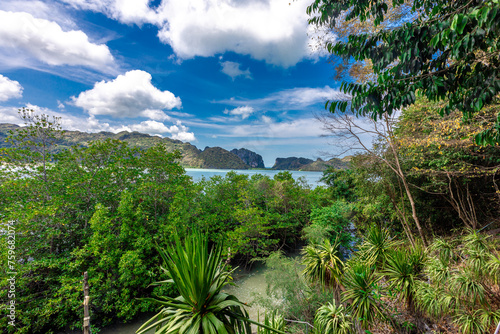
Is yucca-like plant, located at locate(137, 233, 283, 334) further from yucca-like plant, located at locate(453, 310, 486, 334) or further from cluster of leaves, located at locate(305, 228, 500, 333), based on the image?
yucca-like plant, located at locate(453, 310, 486, 334)

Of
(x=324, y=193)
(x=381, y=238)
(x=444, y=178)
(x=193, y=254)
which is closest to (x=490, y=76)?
(x=193, y=254)

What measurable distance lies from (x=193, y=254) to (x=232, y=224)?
488 inches

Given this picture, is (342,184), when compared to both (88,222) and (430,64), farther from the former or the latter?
(88,222)

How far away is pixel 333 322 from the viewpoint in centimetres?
432

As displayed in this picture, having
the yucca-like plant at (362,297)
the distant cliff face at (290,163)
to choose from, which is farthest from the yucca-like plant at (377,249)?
the distant cliff face at (290,163)

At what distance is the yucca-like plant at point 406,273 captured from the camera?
4.84m

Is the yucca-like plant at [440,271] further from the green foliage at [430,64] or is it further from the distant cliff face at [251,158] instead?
the distant cliff face at [251,158]

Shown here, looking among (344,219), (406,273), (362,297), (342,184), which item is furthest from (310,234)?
(342,184)

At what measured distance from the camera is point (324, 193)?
54.7ft

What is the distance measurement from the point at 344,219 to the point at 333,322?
7457mm

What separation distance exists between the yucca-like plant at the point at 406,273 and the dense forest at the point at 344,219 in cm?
4

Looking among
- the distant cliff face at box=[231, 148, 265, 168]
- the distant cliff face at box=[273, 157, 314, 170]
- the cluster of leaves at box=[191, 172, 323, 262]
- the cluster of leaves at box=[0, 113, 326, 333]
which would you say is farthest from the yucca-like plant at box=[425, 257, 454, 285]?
the distant cliff face at box=[231, 148, 265, 168]

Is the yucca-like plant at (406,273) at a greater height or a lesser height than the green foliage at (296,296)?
greater

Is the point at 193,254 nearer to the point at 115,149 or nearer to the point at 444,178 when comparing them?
the point at 444,178
